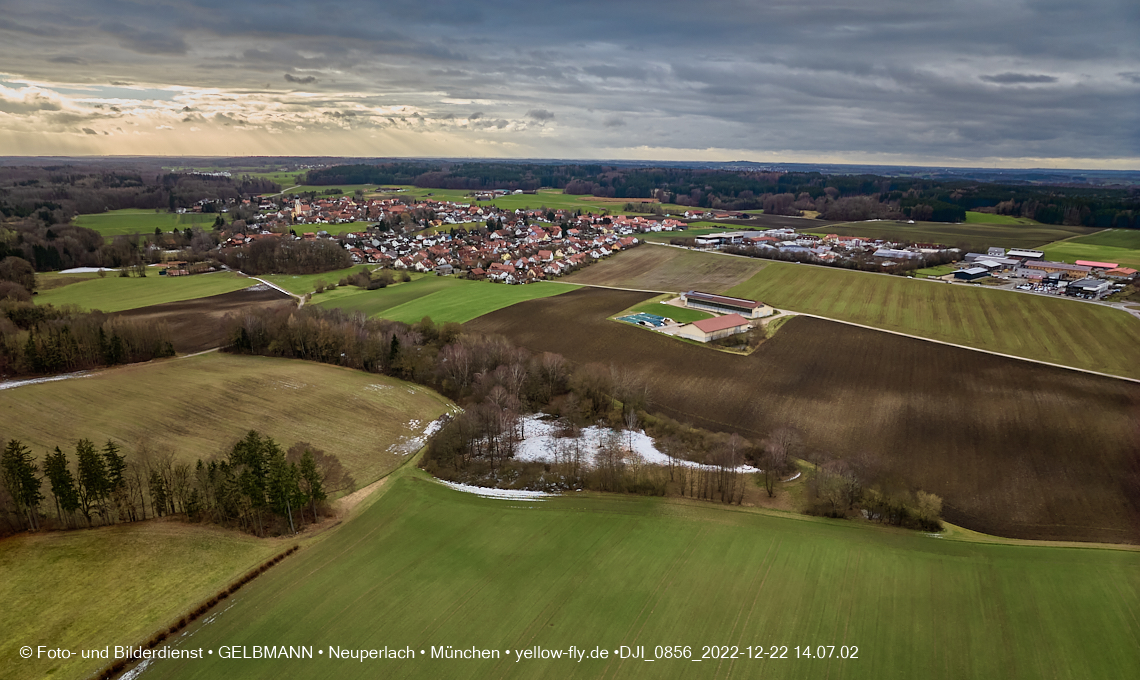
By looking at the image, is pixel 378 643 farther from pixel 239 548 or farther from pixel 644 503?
pixel 644 503

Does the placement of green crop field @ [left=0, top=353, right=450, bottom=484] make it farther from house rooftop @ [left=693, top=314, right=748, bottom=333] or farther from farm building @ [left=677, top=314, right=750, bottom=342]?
house rooftop @ [left=693, top=314, right=748, bottom=333]

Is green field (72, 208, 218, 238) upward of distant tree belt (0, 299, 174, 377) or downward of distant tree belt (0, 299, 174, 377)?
upward

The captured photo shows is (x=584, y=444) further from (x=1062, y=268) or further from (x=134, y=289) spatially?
(x=1062, y=268)

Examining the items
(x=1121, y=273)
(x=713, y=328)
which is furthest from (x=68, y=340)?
(x=1121, y=273)

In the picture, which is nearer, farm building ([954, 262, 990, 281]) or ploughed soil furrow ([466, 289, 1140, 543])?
ploughed soil furrow ([466, 289, 1140, 543])

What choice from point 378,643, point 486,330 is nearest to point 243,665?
point 378,643

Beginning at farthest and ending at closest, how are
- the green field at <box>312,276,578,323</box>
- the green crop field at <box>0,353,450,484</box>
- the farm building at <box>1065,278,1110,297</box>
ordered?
the farm building at <box>1065,278,1110,297</box> < the green field at <box>312,276,578,323</box> < the green crop field at <box>0,353,450,484</box>

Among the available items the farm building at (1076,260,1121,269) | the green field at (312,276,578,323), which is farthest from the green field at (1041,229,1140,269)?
the green field at (312,276,578,323)

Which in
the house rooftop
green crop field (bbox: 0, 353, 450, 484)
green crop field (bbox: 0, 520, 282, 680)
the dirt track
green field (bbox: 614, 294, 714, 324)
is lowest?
green crop field (bbox: 0, 520, 282, 680)

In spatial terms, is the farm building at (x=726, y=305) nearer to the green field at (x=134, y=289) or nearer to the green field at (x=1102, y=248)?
the green field at (x=134, y=289)
